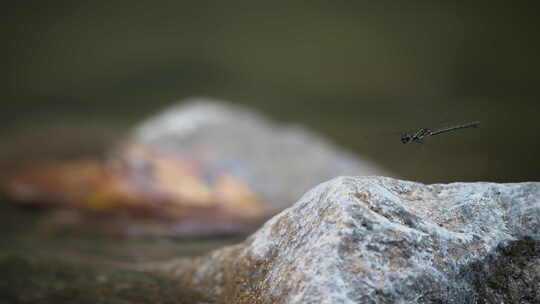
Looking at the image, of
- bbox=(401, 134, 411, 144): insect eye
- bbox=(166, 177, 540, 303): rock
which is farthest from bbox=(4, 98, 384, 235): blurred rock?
bbox=(166, 177, 540, 303): rock

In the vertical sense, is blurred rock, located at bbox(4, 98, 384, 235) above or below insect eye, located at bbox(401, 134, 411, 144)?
above

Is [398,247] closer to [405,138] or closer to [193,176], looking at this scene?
[405,138]

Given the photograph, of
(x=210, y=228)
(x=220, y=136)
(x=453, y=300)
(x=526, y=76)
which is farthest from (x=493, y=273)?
(x=526, y=76)

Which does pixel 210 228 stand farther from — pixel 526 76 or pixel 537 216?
pixel 526 76

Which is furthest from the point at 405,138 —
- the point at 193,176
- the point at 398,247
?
the point at 193,176

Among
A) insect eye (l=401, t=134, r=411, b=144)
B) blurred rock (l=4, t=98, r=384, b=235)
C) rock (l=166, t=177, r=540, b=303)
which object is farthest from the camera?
blurred rock (l=4, t=98, r=384, b=235)

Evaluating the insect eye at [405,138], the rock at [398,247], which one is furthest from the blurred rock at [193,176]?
the rock at [398,247]

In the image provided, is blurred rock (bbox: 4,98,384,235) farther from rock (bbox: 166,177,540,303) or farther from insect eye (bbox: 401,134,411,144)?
rock (bbox: 166,177,540,303)
